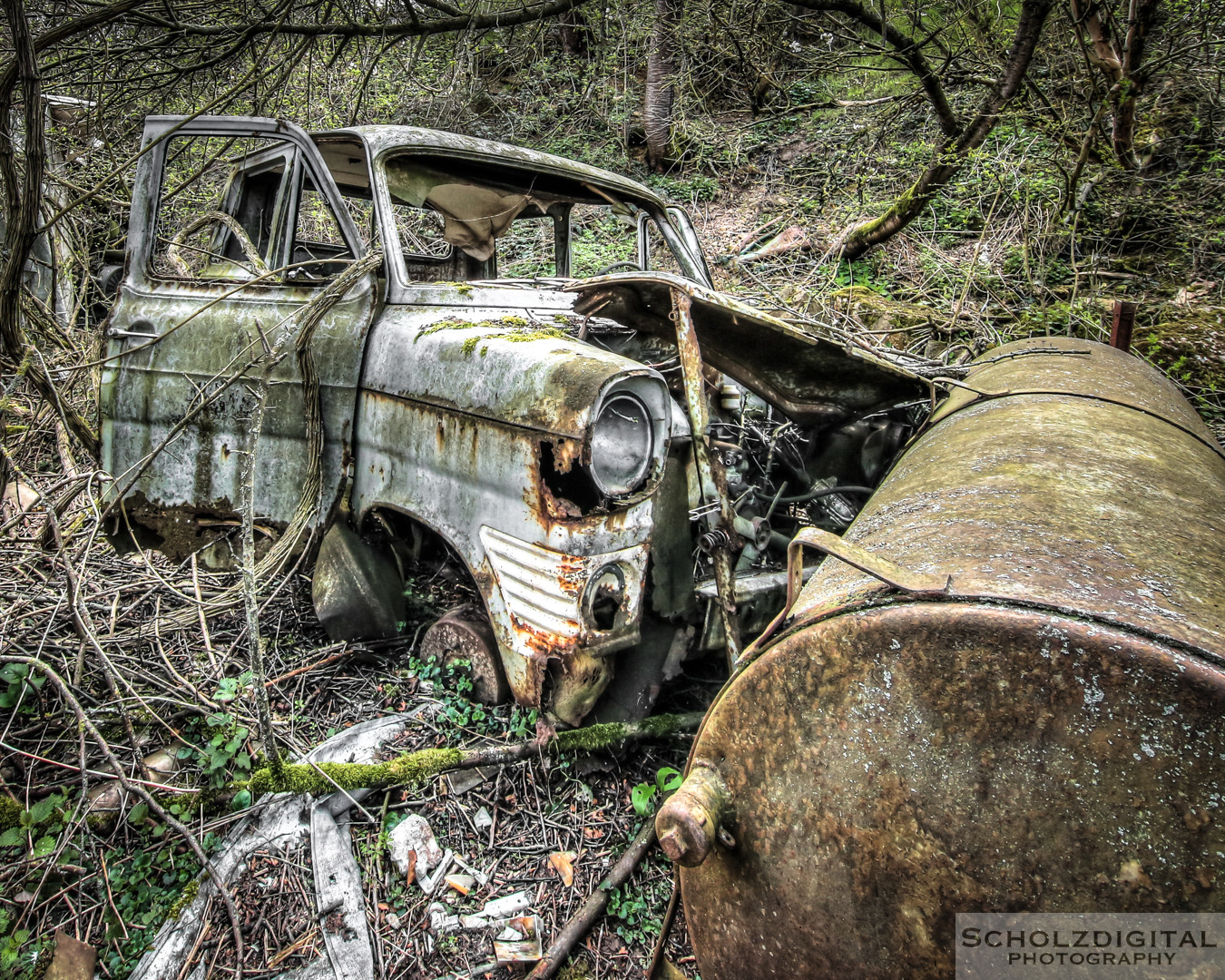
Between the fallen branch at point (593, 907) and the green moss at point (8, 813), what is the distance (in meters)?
1.42

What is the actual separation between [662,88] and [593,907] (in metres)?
9.39

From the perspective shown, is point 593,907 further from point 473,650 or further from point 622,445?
point 622,445

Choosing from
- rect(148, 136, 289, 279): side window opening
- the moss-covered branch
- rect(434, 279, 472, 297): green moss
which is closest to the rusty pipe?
the moss-covered branch

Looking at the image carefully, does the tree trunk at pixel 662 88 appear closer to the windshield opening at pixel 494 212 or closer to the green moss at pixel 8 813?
the windshield opening at pixel 494 212

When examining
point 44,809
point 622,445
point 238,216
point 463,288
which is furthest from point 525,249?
point 44,809

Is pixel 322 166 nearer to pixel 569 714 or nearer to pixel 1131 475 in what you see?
pixel 569 714

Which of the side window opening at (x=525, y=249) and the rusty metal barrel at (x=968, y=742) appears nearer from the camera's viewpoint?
the rusty metal barrel at (x=968, y=742)

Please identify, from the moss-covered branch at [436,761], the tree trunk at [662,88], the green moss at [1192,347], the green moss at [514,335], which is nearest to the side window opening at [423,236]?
the green moss at [514,335]

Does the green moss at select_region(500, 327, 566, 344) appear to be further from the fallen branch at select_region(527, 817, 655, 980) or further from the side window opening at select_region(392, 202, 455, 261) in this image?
the side window opening at select_region(392, 202, 455, 261)

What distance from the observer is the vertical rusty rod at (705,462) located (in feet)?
6.31

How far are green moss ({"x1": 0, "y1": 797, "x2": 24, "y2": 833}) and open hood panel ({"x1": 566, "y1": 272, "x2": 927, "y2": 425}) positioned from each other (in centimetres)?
214

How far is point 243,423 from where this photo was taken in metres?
2.96

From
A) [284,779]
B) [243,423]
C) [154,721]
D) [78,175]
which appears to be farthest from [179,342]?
[78,175]

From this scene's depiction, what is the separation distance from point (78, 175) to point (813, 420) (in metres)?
6.48
